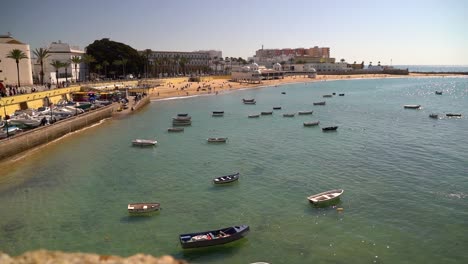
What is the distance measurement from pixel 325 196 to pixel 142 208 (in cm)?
1278

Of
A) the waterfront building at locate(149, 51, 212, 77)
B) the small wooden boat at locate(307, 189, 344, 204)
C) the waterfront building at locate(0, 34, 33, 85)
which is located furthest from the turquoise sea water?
the waterfront building at locate(149, 51, 212, 77)

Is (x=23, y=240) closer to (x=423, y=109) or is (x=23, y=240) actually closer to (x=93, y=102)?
(x=93, y=102)

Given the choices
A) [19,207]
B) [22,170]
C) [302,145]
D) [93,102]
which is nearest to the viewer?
[19,207]

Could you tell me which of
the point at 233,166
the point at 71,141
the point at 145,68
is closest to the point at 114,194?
the point at 233,166

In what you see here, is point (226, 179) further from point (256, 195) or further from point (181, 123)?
point (181, 123)

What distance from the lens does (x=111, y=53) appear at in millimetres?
124875

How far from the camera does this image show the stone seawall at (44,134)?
38.9m

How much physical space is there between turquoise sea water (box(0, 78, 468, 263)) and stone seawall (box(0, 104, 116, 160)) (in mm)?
1453

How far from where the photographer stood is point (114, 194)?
28891mm

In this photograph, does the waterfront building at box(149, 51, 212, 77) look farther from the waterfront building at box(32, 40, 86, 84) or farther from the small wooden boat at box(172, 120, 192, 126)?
the small wooden boat at box(172, 120, 192, 126)

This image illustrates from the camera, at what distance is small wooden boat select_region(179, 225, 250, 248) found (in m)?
20.2

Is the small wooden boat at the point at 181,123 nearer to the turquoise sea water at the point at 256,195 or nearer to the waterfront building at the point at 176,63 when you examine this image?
the turquoise sea water at the point at 256,195

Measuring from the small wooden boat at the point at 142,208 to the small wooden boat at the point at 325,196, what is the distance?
10.8 meters

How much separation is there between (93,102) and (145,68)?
2748 inches
